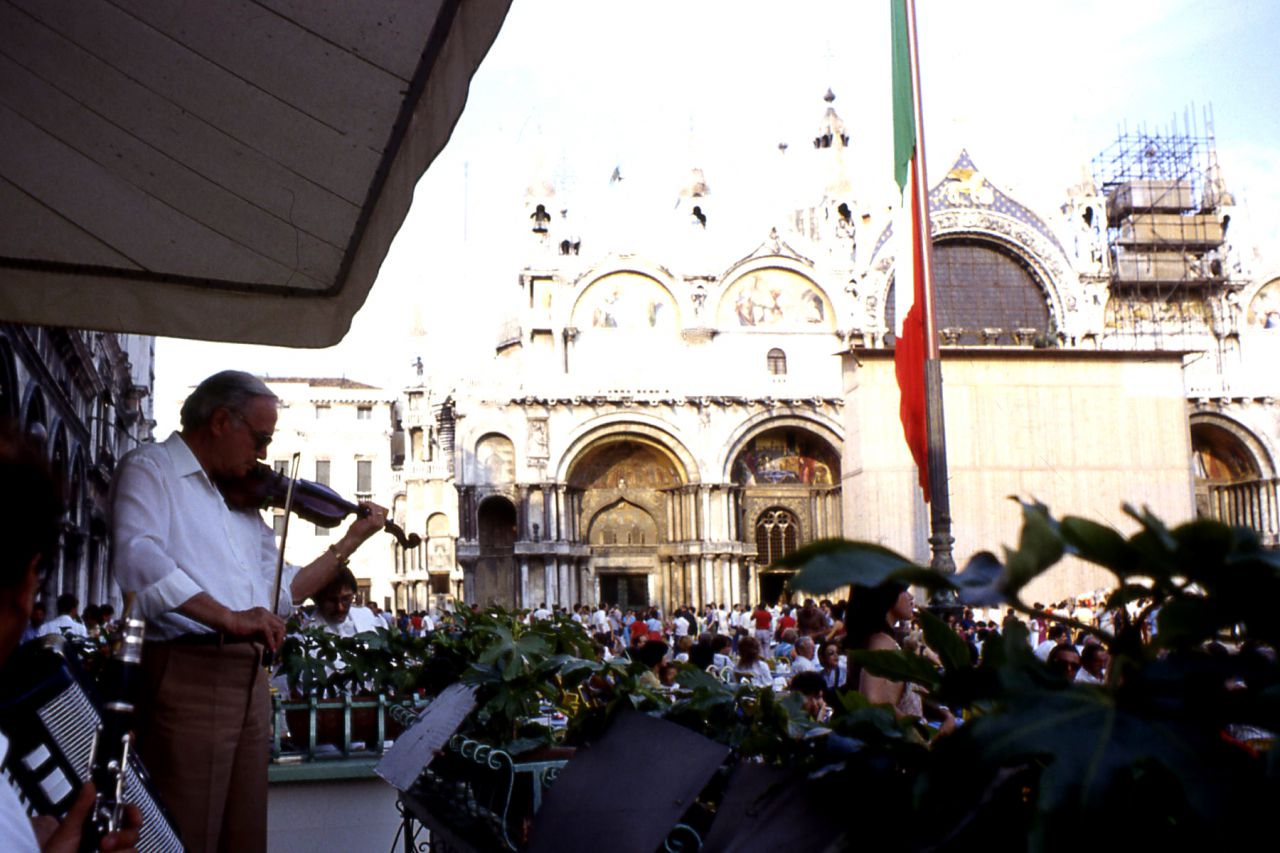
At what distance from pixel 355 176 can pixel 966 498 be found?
70.8 feet

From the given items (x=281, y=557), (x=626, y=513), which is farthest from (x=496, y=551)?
(x=281, y=557)

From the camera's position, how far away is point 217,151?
326 centimetres

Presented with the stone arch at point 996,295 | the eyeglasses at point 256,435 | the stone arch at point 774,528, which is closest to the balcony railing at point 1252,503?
the stone arch at point 996,295

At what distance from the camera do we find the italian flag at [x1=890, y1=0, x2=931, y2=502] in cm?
1086

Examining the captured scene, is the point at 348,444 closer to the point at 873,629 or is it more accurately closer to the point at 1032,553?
the point at 873,629

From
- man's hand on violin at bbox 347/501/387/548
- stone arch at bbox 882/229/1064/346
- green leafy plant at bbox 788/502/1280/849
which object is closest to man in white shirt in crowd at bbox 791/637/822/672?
man's hand on violin at bbox 347/501/387/548

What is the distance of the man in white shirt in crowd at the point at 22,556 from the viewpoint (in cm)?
143

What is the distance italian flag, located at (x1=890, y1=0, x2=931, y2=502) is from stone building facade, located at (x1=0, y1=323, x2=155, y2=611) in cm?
684

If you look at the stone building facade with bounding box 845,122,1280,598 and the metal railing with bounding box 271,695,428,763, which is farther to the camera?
the stone building facade with bounding box 845,122,1280,598

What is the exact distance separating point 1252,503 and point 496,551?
70.7 feet

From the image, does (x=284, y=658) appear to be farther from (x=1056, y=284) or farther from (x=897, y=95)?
(x=1056, y=284)

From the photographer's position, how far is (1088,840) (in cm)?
96

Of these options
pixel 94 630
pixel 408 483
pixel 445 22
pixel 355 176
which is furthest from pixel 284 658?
Result: pixel 408 483

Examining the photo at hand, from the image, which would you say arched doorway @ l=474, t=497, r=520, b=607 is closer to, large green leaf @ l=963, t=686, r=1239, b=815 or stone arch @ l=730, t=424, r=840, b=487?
stone arch @ l=730, t=424, r=840, b=487
